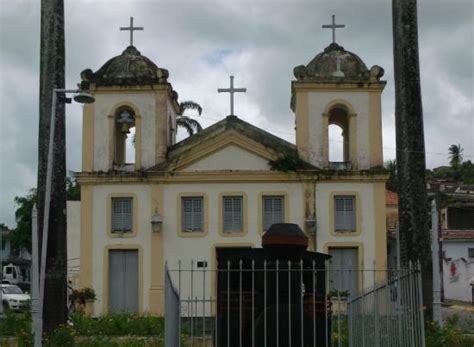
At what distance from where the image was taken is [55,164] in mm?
15922

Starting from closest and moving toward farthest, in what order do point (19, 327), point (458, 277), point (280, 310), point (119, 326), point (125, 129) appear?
point (280, 310), point (19, 327), point (119, 326), point (125, 129), point (458, 277)

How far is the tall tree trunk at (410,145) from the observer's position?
1409 cm

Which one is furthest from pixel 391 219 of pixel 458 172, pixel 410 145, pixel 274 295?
pixel 274 295

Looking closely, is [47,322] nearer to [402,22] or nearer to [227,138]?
[402,22]

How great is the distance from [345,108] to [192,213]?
20.4ft

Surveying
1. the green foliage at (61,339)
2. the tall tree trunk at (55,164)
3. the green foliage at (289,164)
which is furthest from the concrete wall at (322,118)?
the green foliage at (61,339)

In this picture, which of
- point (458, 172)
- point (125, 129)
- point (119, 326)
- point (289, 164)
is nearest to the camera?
point (119, 326)

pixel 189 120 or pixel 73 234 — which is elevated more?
pixel 189 120

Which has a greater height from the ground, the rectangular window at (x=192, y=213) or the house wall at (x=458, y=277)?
the rectangular window at (x=192, y=213)

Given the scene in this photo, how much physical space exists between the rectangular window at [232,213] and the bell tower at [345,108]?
2.67m

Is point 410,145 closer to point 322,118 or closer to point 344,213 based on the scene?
point 344,213

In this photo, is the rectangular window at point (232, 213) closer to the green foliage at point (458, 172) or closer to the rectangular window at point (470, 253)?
the rectangular window at point (470, 253)

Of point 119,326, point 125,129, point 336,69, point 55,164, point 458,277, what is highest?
point 336,69

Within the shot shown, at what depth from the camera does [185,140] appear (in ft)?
95.1
